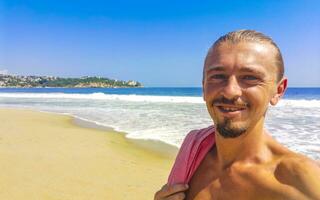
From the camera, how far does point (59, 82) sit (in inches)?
5241

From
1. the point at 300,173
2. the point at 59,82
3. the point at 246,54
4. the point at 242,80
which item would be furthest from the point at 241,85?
the point at 59,82

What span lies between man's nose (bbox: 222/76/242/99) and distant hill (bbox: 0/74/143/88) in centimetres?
13145

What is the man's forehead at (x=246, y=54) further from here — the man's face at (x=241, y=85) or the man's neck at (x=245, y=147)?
the man's neck at (x=245, y=147)

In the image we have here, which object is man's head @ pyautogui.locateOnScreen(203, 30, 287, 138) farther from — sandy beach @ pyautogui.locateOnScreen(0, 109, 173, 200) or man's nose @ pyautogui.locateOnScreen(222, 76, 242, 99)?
sandy beach @ pyautogui.locateOnScreen(0, 109, 173, 200)

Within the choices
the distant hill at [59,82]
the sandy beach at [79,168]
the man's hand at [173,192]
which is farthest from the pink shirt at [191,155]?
the distant hill at [59,82]

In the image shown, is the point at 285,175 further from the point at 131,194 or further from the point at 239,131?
the point at 131,194

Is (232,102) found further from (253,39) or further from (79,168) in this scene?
(79,168)

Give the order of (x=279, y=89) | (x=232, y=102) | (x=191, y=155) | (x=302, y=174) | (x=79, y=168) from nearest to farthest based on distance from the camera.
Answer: (x=302, y=174) < (x=232, y=102) < (x=279, y=89) < (x=191, y=155) < (x=79, y=168)

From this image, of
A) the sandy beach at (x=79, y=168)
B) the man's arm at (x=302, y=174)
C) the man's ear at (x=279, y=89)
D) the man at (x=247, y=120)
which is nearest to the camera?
the man's arm at (x=302, y=174)

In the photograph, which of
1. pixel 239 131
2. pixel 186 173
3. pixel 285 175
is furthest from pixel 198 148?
pixel 285 175

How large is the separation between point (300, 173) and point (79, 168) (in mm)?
5313

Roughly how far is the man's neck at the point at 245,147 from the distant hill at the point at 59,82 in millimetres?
131295

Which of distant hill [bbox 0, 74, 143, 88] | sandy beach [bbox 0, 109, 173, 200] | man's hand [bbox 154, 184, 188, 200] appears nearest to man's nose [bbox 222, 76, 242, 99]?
man's hand [bbox 154, 184, 188, 200]

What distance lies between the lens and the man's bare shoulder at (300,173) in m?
1.28
